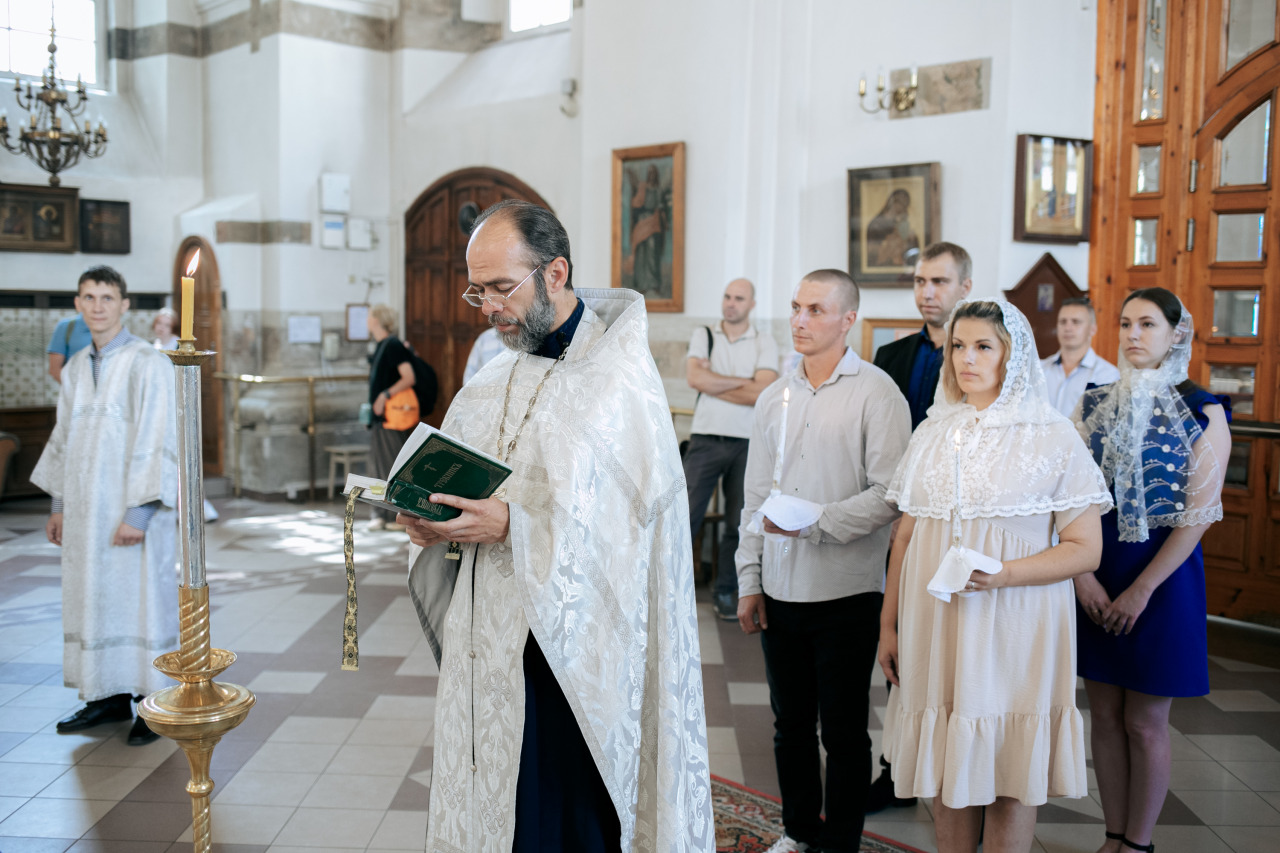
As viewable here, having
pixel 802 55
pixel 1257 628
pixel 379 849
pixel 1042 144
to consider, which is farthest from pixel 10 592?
pixel 1257 628

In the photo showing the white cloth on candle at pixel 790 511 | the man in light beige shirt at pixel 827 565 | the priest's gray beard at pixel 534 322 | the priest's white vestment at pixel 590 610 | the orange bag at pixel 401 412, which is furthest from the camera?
the orange bag at pixel 401 412

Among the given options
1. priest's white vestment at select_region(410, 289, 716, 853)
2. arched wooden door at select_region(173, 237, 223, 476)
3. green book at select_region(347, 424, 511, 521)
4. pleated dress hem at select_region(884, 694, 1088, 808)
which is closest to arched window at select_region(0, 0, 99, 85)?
arched wooden door at select_region(173, 237, 223, 476)

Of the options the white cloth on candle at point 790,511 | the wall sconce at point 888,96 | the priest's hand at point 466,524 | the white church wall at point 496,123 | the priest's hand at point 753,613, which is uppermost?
the white church wall at point 496,123

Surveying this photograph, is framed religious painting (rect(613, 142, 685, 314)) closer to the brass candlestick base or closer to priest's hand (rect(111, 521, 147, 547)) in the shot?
priest's hand (rect(111, 521, 147, 547))

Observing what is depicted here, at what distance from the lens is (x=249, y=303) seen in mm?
10930

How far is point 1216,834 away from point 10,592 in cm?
673

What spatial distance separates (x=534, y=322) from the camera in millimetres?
2334

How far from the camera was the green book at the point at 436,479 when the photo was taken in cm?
195

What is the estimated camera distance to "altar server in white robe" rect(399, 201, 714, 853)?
7.26ft

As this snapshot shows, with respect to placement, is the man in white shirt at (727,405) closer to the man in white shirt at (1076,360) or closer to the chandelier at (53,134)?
the man in white shirt at (1076,360)

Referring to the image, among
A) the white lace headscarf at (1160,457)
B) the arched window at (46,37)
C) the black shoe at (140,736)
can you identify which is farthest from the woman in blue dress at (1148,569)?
the arched window at (46,37)

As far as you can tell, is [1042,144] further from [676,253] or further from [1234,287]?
[676,253]

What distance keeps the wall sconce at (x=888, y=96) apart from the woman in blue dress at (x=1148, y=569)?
12.9 feet

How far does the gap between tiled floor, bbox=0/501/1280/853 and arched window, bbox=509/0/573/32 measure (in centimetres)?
670
